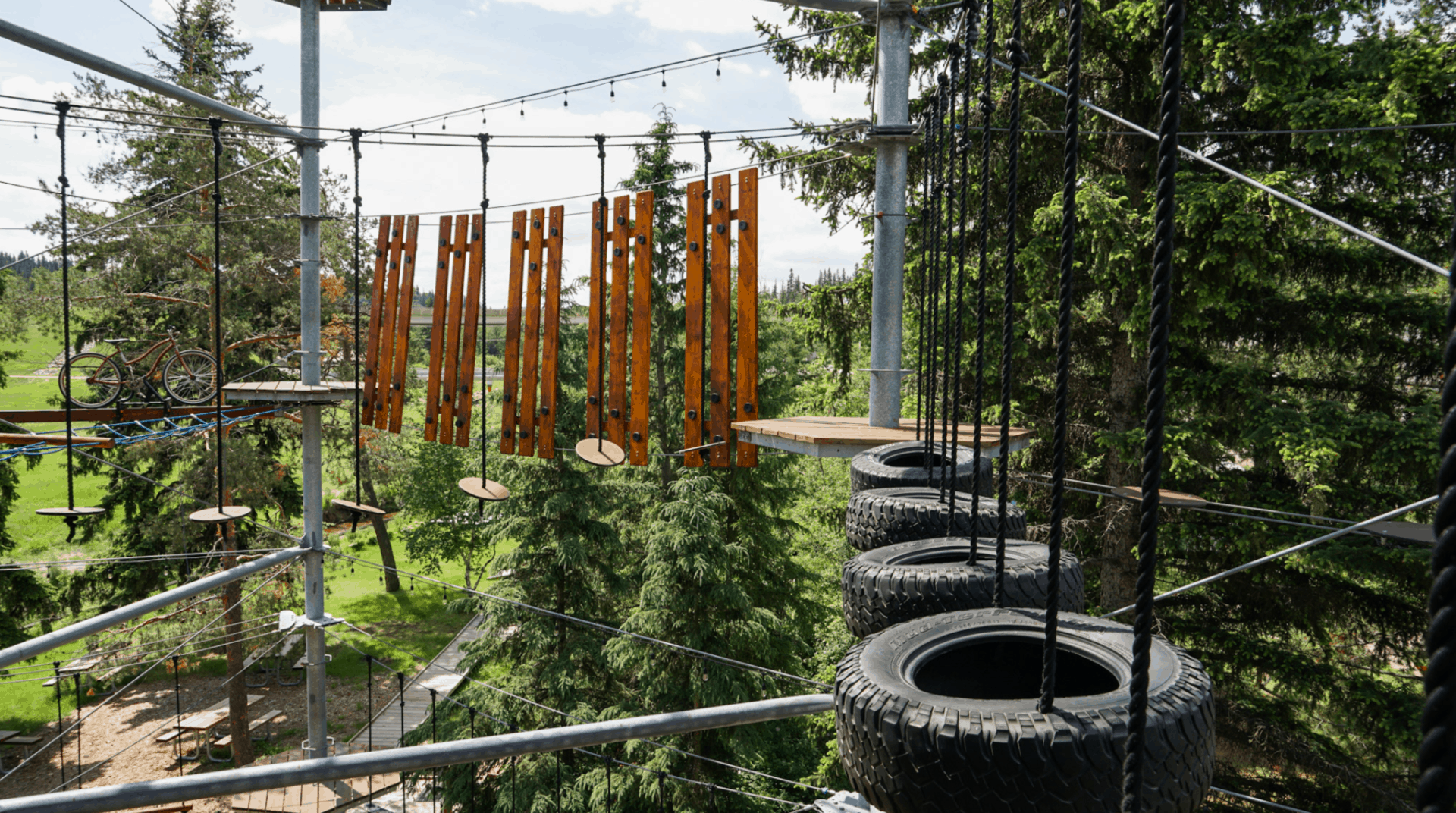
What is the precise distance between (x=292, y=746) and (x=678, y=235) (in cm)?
1136

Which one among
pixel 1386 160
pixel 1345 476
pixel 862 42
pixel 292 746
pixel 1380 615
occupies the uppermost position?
pixel 862 42

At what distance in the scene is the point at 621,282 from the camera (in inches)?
194

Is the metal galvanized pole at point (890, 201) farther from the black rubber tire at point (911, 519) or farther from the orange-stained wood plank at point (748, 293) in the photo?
the black rubber tire at point (911, 519)

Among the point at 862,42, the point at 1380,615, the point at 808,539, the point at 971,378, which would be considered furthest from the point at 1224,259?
the point at 808,539

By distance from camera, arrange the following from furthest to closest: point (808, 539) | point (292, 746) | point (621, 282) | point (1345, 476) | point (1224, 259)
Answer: point (808, 539), point (292, 746), point (1345, 476), point (1224, 259), point (621, 282)

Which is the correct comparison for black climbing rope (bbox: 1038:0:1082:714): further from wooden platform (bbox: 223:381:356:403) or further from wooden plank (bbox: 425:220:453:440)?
wooden platform (bbox: 223:381:356:403)

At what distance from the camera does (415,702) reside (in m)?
16.6

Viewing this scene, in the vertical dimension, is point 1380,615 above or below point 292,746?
above

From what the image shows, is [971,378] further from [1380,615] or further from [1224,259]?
[1380,615]

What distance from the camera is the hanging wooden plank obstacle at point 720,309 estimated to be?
4672 mm

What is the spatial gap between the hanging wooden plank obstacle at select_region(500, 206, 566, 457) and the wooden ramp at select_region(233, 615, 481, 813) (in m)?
2.12

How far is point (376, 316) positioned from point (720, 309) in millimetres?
2910

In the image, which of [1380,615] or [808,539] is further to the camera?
[808,539]

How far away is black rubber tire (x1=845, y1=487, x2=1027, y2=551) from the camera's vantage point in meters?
3.41
